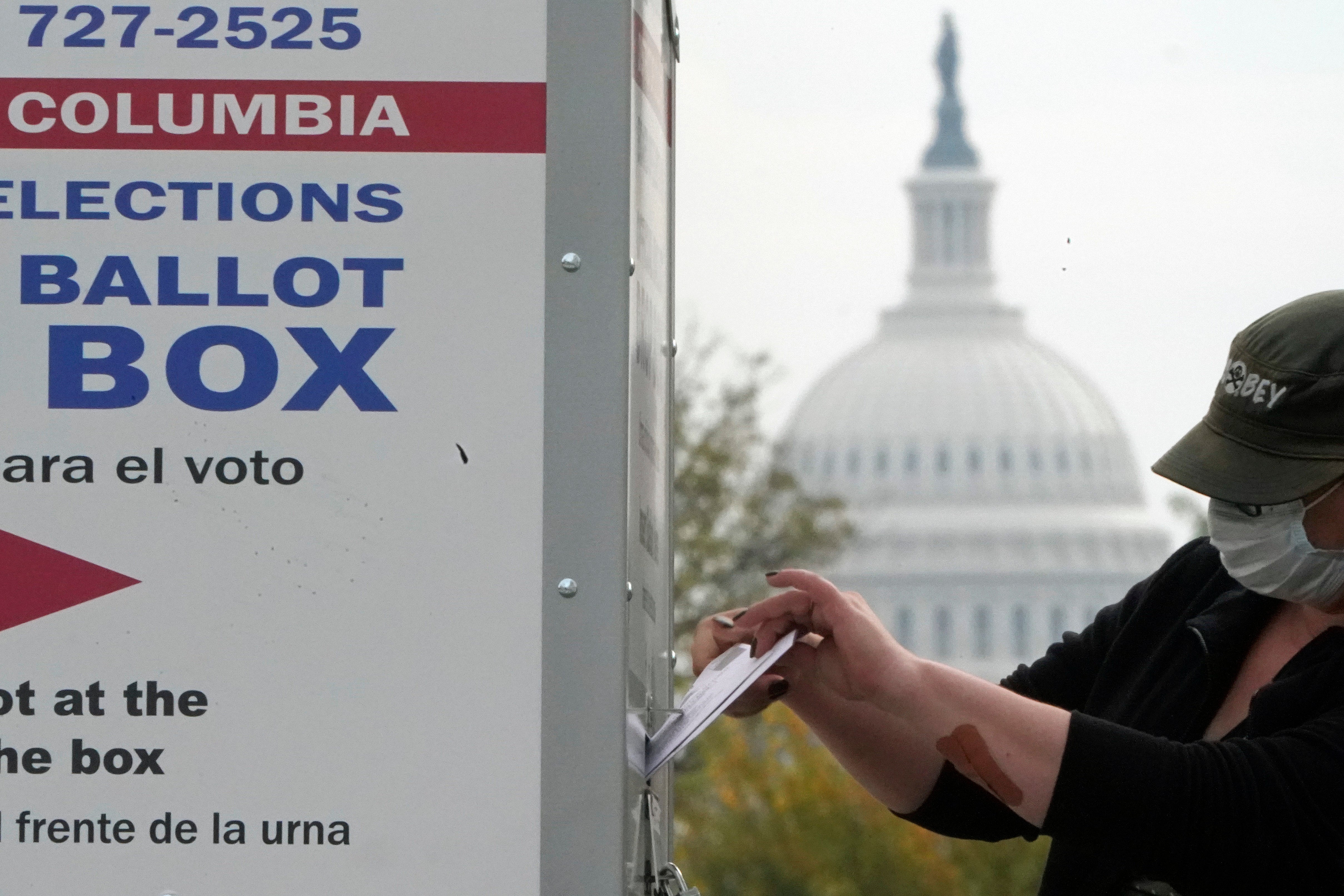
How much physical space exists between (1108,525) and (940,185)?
73.1 feet

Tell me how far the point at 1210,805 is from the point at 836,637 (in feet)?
1.33

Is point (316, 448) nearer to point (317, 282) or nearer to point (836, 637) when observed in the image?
point (317, 282)

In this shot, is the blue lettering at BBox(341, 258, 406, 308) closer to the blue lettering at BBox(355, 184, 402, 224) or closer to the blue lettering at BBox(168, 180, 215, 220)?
the blue lettering at BBox(355, 184, 402, 224)

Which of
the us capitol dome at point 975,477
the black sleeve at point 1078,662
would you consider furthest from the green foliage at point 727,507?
the us capitol dome at point 975,477

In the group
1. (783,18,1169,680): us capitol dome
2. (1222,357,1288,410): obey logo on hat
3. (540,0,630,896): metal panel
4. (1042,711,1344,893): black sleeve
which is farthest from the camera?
(783,18,1169,680): us capitol dome

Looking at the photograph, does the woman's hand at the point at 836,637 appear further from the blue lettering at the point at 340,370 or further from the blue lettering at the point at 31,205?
the blue lettering at the point at 31,205

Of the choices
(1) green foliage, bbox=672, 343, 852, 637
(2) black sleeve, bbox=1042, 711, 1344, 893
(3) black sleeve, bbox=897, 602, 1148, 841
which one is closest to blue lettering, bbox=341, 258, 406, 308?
(2) black sleeve, bbox=1042, 711, 1344, 893

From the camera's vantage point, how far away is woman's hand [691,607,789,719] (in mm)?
2389

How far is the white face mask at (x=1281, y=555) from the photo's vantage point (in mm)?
2197

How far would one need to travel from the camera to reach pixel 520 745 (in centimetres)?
179

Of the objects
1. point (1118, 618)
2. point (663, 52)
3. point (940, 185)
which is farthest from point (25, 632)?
point (940, 185)

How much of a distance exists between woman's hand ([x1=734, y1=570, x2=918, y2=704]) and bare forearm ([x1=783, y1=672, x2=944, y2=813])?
181 millimetres

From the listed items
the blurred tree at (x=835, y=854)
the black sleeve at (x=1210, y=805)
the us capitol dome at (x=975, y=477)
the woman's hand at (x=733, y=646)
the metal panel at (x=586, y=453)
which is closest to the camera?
the metal panel at (x=586, y=453)

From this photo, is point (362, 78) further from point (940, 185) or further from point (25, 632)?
point (940, 185)
